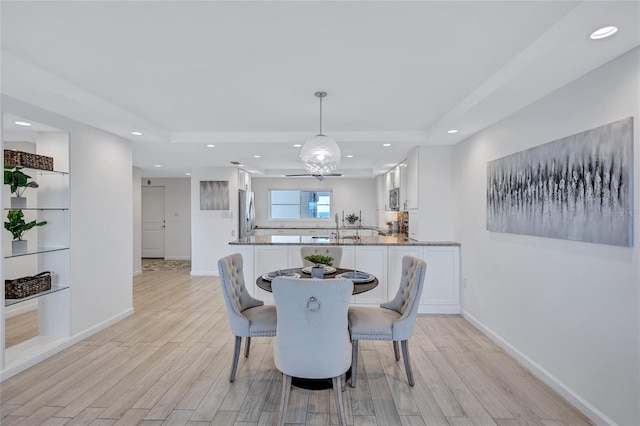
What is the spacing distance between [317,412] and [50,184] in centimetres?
335

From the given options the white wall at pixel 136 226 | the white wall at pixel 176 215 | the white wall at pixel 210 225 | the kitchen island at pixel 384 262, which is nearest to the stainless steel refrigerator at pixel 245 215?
the white wall at pixel 210 225

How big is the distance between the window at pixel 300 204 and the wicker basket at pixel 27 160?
232 inches

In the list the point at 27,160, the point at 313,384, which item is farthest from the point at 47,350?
the point at 313,384

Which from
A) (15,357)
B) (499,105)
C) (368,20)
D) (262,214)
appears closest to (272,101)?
(368,20)

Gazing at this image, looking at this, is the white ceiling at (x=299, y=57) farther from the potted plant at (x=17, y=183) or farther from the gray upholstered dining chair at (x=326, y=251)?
the gray upholstered dining chair at (x=326, y=251)

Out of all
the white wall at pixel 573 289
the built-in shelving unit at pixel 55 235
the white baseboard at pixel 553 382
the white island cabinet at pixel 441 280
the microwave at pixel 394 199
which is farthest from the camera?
the microwave at pixel 394 199

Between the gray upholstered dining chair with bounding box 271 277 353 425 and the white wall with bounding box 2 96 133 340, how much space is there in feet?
8.79

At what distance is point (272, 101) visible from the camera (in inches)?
126

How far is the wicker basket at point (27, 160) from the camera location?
281 cm

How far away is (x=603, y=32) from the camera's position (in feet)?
5.73

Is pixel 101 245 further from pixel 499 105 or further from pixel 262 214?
pixel 262 214

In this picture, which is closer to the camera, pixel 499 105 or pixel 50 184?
pixel 499 105

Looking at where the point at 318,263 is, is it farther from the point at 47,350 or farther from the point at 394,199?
the point at 394,199

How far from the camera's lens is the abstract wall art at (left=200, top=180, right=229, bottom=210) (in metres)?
6.89
